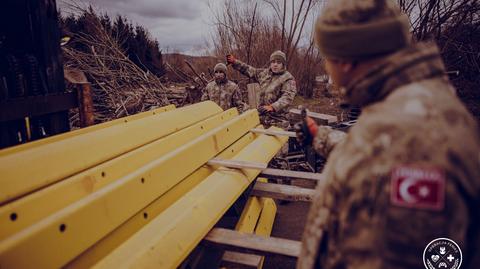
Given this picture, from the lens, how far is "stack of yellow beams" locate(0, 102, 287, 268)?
123cm

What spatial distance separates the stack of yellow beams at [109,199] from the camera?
48.4 inches

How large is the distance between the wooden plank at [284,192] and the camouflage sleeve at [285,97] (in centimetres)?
233

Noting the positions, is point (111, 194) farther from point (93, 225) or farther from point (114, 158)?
point (114, 158)

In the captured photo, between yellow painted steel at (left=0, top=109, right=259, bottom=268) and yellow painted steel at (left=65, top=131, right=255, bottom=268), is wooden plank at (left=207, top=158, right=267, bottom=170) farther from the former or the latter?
yellow painted steel at (left=0, top=109, right=259, bottom=268)

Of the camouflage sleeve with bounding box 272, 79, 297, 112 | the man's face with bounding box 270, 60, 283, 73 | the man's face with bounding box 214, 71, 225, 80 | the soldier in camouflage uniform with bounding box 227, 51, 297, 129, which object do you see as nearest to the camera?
the camouflage sleeve with bounding box 272, 79, 297, 112

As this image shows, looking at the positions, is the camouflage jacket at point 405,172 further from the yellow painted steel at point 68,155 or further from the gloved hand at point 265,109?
the gloved hand at point 265,109

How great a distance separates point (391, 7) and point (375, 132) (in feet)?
1.39

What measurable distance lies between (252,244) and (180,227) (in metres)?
0.46

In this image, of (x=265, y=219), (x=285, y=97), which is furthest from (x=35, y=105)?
(x=285, y=97)

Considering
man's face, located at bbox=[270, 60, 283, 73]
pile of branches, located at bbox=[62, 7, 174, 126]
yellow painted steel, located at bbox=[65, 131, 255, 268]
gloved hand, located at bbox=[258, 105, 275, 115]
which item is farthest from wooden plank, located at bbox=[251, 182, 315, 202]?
pile of branches, located at bbox=[62, 7, 174, 126]

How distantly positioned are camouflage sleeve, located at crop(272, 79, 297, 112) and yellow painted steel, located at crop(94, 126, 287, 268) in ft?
9.07

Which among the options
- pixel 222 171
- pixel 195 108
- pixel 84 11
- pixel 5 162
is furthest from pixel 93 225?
pixel 84 11

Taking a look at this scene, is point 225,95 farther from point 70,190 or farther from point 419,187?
point 419,187

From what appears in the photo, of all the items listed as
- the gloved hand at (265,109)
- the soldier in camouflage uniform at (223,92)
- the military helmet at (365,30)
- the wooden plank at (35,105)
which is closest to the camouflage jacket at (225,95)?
the soldier in camouflage uniform at (223,92)
